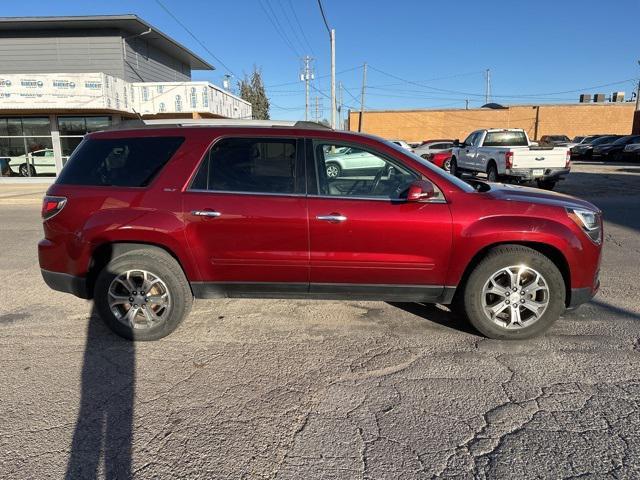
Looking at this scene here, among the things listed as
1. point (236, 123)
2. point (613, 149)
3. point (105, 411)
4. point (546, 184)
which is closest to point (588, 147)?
point (613, 149)

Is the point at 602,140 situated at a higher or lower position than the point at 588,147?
higher

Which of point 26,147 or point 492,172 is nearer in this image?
point 492,172

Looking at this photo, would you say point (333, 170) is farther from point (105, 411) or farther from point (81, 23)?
point (81, 23)

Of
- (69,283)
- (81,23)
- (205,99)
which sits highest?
(81,23)

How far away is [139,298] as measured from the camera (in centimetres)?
398

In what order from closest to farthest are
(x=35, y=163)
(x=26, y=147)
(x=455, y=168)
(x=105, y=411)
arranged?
(x=105, y=411) → (x=455, y=168) → (x=26, y=147) → (x=35, y=163)

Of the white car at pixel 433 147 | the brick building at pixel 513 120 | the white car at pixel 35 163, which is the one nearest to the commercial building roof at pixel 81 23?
the white car at pixel 35 163

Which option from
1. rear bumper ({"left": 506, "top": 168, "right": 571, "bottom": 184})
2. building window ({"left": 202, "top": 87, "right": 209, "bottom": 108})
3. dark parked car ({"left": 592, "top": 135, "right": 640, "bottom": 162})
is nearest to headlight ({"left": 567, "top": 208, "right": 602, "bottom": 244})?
rear bumper ({"left": 506, "top": 168, "right": 571, "bottom": 184})

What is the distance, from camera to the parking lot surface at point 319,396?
253 centimetres

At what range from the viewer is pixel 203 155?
3969mm

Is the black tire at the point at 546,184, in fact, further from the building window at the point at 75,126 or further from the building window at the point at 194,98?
the building window at the point at 75,126

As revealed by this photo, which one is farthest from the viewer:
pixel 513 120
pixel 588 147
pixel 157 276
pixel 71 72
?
pixel 513 120

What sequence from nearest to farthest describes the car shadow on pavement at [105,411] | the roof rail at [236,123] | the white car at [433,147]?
the car shadow on pavement at [105,411] < the roof rail at [236,123] < the white car at [433,147]

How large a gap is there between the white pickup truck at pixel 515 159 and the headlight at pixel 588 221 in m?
10.3
